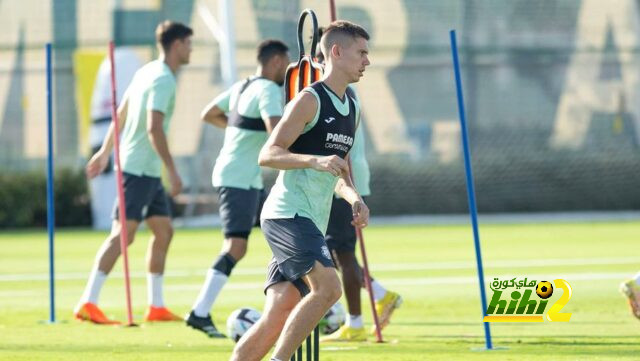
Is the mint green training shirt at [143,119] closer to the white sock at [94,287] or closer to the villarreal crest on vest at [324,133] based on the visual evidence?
the white sock at [94,287]

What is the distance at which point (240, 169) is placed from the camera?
35.8 feet

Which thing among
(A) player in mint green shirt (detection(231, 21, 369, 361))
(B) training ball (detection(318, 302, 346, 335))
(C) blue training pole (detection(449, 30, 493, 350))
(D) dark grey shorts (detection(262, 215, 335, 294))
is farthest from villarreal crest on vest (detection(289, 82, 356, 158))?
(B) training ball (detection(318, 302, 346, 335))

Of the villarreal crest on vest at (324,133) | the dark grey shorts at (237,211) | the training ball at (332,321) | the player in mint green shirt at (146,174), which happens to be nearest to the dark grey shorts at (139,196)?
the player in mint green shirt at (146,174)

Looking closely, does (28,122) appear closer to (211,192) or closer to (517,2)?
(211,192)

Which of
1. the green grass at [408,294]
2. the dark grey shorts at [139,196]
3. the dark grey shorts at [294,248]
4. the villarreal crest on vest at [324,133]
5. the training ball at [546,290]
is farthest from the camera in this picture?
the dark grey shorts at [139,196]

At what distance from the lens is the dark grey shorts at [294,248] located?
7.18m

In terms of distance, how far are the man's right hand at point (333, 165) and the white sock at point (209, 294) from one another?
13.1ft

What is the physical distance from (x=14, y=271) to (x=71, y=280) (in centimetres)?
193

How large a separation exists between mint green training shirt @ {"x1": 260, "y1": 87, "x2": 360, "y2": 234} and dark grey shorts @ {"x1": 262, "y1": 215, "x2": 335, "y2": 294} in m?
0.05

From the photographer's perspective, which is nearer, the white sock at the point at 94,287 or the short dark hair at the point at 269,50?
the short dark hair at the point at 269,50

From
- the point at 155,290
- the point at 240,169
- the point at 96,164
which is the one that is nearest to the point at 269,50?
the point at 240,169

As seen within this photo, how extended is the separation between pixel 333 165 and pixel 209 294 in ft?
Answer: 13.5

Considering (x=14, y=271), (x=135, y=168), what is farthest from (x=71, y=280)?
(x=135, y=168)

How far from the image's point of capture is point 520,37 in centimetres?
3166
